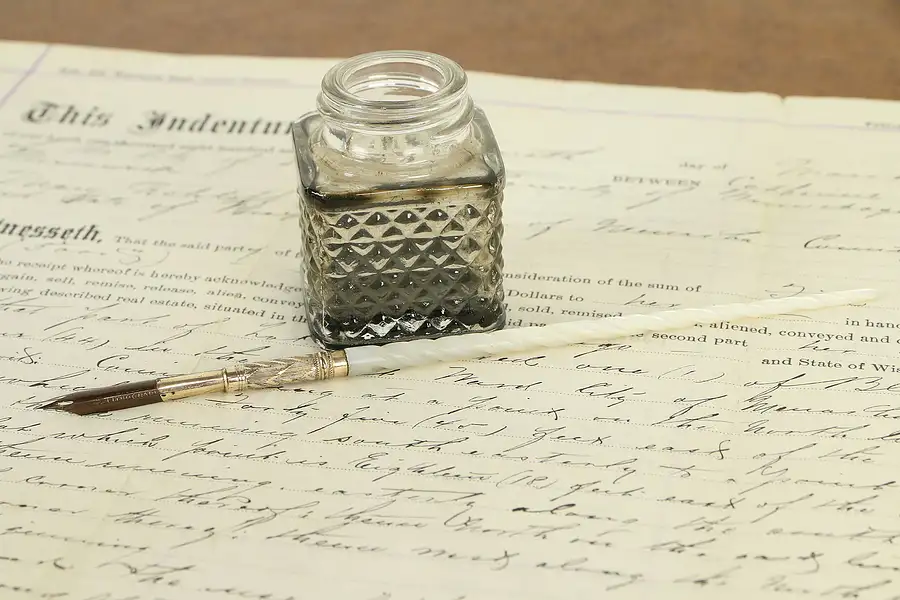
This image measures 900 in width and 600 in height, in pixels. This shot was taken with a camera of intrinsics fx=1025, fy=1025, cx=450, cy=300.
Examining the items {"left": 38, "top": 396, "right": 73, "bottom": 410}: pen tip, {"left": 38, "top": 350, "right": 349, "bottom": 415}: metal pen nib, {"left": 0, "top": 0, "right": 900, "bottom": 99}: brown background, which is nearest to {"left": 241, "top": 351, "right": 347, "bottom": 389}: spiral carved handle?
{"left": 38, "top": 350, "right": 349, "bottom": 415}: metal pen nib

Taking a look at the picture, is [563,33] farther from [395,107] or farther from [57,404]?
[57,404]

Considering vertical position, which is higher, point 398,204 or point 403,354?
point 398,204

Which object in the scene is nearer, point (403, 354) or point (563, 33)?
point (403, 354)

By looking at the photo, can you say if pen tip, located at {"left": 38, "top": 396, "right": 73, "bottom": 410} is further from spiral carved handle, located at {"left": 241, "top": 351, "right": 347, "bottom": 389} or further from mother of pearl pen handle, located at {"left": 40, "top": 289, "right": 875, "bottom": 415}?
spiral carved handle, located at {"left": 241, "top": 351, "right": 347, "bottom": 389}

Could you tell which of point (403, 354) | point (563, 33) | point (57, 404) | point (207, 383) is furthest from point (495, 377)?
point (563, 33)

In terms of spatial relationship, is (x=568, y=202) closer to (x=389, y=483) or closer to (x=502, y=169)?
(x=502, y=169)
